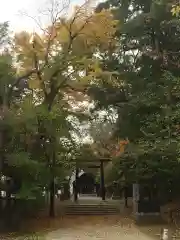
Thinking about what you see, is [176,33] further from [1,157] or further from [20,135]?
[1,157]

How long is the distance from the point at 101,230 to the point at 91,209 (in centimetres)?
558

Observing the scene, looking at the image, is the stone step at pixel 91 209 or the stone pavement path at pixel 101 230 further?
the stone step at pixel 91 209

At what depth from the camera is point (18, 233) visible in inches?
608

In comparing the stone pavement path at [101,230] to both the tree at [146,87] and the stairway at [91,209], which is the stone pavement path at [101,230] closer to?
the stairway at [91,209]

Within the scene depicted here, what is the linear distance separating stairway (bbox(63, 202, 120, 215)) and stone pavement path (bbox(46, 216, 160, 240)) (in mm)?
1063

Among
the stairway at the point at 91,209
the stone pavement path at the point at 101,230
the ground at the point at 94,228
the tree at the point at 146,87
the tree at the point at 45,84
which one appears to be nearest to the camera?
the stone pavement path at the point at 101,230

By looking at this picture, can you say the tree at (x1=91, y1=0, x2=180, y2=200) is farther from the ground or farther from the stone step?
the stone step

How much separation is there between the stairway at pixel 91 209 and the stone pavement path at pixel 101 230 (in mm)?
1063

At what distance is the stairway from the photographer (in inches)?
807

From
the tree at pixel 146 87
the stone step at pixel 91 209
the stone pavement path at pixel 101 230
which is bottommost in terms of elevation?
the stone pavement path at pixel 101 230

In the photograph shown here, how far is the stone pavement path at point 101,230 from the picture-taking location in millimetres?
13366

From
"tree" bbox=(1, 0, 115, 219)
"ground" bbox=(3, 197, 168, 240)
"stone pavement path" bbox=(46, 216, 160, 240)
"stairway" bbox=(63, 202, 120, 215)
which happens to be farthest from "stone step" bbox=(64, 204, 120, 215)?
"tree" bbox=(1, 0, 115, 219)

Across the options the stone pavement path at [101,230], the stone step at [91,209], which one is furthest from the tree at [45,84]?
the stone step at [91,209]

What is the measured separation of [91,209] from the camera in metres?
20.9
